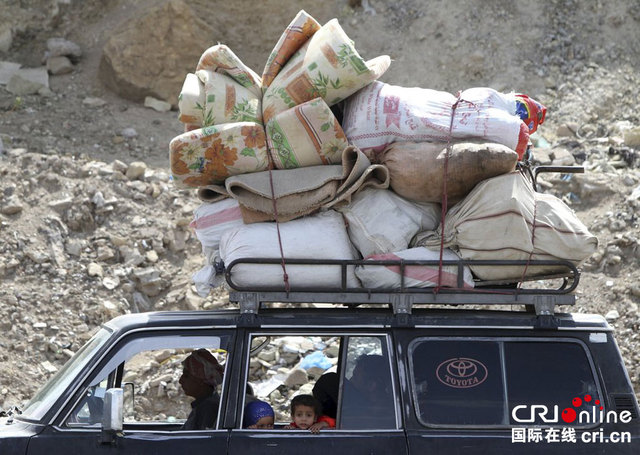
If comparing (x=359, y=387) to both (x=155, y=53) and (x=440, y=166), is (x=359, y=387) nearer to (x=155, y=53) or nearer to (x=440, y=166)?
(x=440, y=166)

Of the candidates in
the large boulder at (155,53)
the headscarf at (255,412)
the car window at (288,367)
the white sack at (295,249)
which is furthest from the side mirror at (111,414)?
the large boulder at (155,53)

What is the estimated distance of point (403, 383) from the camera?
394cm

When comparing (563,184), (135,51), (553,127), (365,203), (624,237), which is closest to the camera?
(365,203)

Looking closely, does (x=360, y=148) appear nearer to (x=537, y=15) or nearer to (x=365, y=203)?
(x=365, y=203)

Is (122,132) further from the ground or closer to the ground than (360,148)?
further from the ground

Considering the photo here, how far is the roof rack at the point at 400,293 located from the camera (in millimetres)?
4113

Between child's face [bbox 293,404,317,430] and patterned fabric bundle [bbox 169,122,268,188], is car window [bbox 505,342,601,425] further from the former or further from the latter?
patterned fabric bundle [bbox 169,122,268,188]

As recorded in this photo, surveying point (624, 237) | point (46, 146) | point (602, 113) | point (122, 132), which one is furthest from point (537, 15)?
point (46, 146)

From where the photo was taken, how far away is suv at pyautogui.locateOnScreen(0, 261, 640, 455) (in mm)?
3865

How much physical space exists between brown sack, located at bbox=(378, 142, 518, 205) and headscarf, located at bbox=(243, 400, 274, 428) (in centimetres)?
127

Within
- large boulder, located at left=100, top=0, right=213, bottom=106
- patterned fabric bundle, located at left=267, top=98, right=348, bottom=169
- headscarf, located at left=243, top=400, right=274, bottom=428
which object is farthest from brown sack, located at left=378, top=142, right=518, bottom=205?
large boulder, located at left=100, top=0, right=213, bottom=106

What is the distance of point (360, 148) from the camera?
461 centimetres

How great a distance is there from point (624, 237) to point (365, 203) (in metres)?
5.83

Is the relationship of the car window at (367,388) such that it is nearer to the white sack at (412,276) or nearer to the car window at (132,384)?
the white sack at (412,276)
